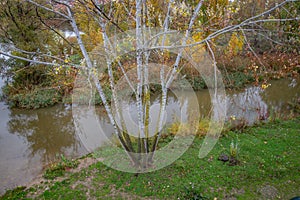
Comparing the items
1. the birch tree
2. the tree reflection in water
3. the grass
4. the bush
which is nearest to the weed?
the grass

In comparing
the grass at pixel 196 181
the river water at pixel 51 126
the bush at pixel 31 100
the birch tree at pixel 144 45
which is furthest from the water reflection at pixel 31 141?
the birch tree at pixel 144 45

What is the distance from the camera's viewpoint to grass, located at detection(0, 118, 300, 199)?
3344 mm

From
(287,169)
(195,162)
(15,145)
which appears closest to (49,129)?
(15,145)

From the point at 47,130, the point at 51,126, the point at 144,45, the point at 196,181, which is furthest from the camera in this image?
the point at 51,126

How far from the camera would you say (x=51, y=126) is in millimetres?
7137

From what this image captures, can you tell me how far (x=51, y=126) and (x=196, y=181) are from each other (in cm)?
560

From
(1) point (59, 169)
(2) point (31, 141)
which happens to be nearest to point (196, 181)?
(1) point (59, 169)

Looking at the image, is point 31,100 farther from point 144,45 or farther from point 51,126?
point 144,45

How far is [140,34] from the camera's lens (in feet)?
10.4

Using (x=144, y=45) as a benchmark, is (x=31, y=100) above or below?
below

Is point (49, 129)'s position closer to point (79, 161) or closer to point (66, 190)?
point (79, 161)

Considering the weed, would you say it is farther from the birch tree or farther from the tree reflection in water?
the birch tree

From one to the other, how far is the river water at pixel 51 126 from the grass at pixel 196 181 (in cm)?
121

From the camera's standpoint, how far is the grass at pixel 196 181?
132 inches
